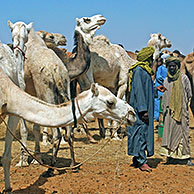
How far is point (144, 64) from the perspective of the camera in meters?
6.83

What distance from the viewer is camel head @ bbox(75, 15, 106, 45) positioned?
9.80 m

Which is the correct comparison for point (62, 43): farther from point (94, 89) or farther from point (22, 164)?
point (94, 89)

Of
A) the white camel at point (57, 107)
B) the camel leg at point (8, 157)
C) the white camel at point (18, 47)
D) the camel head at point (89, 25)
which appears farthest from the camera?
the camel head at point (89, 25)

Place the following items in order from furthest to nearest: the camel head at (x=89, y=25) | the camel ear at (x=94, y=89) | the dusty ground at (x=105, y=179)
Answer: the camel head at (x=89, y=25), the dusty ground at (x=105, y=179), the camel ear at (x=94, y=89)

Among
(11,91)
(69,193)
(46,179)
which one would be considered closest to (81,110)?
(11,91)

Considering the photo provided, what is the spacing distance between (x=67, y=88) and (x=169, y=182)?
265 centimetres

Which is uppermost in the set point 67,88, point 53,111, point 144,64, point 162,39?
point 162,39

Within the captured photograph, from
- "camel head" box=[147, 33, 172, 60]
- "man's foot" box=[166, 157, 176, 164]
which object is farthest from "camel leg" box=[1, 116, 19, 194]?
"camel head" box=[147, 33, 172, 60]

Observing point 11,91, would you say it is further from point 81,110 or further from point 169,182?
point 169,182

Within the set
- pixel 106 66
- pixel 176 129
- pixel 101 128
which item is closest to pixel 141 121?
pixel 176 129

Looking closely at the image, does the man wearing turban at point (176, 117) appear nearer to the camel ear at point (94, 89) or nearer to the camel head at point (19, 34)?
the camel head at point (19, 34)

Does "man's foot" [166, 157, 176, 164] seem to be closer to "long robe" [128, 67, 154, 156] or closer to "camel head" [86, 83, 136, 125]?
"long robe" [128, 67, 154, 156]

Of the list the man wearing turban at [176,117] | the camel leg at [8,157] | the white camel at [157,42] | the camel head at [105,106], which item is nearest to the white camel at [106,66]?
the white camel at [157,42]

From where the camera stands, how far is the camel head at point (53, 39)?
10031 mm
